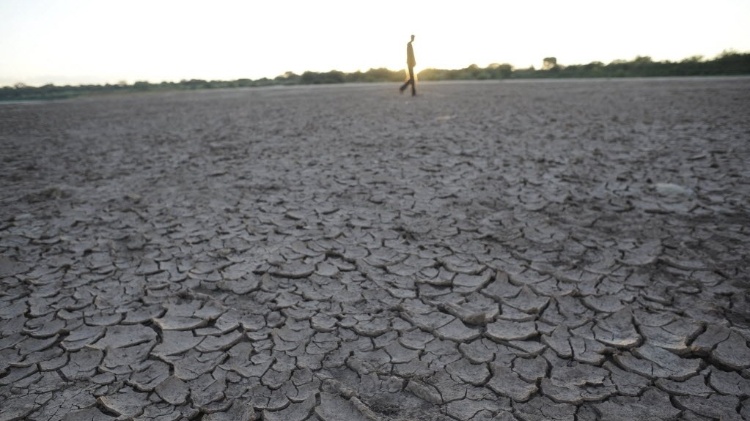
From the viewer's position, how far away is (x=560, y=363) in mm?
1588

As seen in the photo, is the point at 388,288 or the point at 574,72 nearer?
the point at 388,288

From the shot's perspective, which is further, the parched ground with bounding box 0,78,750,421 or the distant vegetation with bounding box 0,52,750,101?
the distant vegetation with bounding box 0,52,750,101

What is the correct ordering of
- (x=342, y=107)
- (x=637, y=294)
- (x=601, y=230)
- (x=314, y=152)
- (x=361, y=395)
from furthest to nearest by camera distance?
(x=342, y=107)
(x=314, y=152)
(x=601, y=230)
(x=637, y=294)
(x=361, y=395)

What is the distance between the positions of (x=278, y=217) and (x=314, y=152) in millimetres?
2326

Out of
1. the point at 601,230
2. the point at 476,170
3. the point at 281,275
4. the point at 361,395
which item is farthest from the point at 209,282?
the point at 476,170

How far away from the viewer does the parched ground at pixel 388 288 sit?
148cm

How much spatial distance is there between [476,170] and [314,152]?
2.27m

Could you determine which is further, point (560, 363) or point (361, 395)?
point (560, 363)

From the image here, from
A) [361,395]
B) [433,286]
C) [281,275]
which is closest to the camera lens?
[361,395]

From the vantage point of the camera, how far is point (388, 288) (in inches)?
85.9

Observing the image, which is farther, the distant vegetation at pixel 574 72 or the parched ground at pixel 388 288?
the distant vegetation at pixel 574 72

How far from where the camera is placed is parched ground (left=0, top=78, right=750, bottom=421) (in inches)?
58.4

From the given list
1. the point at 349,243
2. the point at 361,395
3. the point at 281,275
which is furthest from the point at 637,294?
the point at 281,275

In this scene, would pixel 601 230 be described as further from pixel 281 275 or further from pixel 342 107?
pixel 342 107
